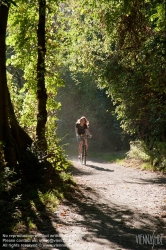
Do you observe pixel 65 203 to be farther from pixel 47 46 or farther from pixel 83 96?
pixel 83 96

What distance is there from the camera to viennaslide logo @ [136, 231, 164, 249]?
5.35m

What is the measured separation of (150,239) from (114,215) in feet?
5.67

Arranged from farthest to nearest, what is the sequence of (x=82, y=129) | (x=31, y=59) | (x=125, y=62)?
(x=82, y=129), (x=125, y=62), (x=31, y=59)

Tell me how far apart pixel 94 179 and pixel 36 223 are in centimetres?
578

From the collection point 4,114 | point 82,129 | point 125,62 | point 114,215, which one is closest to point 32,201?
point 114,215

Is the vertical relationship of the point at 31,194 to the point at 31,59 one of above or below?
below

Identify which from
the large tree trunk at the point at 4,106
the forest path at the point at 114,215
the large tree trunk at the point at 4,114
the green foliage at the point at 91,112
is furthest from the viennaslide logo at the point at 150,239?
the green foliage at the point at 91,112

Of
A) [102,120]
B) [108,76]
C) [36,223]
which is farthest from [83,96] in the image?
[36,223]

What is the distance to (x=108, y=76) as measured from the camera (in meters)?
15.8

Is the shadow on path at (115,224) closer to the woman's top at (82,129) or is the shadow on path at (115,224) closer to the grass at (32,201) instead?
the grass at (32,201)

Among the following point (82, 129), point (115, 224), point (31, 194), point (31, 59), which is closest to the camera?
point (115, 224)

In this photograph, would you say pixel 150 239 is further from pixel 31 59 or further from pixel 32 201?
pixel 31 59

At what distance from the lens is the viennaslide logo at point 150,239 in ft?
17.5

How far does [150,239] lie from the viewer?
5.54m
